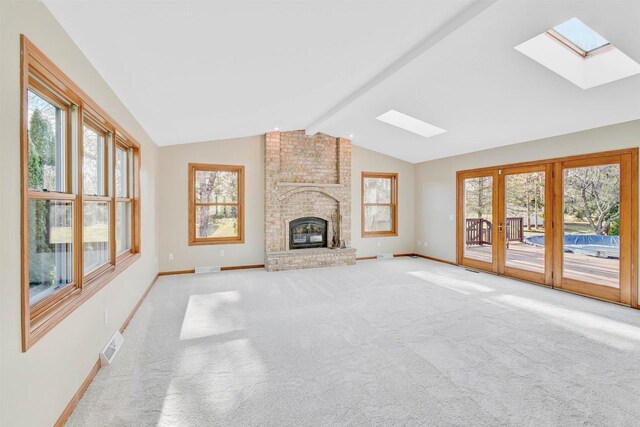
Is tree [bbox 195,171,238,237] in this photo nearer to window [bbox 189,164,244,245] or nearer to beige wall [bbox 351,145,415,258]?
window [bbox 189,164,244,245]

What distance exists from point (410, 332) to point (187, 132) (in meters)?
4.59

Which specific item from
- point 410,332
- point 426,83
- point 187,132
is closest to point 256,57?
point 426,83

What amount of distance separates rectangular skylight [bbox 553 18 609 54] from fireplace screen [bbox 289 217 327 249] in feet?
16.7

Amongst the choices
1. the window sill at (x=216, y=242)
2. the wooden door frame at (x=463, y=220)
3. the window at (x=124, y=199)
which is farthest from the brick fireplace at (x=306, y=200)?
the window at (x=124, y=199)

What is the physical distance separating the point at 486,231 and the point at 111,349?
20.7 ft

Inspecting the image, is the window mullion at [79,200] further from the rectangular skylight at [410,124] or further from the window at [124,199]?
the rectangular skylight at [410,124]

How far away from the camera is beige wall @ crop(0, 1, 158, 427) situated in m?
1.39

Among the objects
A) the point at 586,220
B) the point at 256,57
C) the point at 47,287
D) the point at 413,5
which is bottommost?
the point at 47,287

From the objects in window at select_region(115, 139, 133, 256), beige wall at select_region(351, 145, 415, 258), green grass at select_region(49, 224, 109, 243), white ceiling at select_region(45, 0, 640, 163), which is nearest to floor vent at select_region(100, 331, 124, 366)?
green grass at select_region(49, 224, 109, 243)

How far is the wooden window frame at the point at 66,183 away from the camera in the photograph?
1.55 m

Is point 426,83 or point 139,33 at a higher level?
point 426,83

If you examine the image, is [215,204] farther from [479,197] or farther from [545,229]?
[545,229]

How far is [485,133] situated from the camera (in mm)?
5336

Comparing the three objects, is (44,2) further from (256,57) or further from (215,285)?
(215,285)
